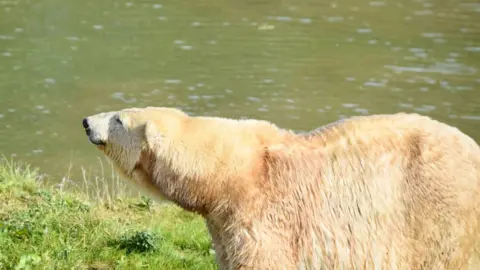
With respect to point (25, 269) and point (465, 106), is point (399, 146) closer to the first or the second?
point (25, 269)

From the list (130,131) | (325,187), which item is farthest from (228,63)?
(325,187)

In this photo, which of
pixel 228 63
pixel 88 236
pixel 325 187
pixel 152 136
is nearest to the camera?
pixel 325 187

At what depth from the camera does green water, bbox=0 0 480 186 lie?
1395 cm

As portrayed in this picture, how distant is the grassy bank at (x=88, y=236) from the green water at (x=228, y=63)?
133 inches

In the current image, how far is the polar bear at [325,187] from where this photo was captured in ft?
14.3

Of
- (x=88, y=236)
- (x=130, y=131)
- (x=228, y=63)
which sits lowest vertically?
(x=228, y=63)

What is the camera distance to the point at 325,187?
14.9 ft

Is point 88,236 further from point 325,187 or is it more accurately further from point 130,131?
point 325,187

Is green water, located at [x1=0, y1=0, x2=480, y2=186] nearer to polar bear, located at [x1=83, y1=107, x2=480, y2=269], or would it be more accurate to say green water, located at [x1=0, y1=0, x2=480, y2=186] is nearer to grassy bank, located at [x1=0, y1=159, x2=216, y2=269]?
grassy bank, located at [x1=0, y1=159, x2=216, y2=269]

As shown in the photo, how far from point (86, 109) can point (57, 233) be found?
7.21 metres

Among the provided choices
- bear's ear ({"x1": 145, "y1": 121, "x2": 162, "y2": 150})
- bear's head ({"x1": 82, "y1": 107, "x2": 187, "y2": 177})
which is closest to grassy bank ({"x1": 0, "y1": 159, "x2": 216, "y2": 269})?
bear's head ({"x1": 82, "y1": 107, "x2": 187, "y2": 177})

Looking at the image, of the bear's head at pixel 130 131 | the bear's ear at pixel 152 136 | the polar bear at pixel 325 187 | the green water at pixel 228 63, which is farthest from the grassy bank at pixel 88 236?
the green water at pixel 228 63

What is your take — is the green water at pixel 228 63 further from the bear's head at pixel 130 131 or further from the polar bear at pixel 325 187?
the polar bear at pixel 325 187

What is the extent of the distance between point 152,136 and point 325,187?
0.96 meters
